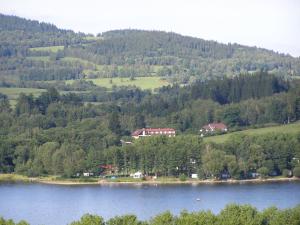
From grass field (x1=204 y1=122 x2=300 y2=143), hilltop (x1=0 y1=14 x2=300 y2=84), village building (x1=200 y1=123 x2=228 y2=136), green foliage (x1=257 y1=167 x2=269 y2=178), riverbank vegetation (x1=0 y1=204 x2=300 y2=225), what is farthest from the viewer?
hilltop (x1=0 y1=14 x2=300 y2=84)

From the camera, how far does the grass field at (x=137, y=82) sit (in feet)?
366

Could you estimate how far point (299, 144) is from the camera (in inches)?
2672

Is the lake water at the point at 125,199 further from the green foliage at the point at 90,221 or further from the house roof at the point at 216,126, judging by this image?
the house roof at the point at 216,126

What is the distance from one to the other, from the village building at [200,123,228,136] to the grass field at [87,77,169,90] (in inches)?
1157

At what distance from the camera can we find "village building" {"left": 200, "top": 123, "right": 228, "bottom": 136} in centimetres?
7912

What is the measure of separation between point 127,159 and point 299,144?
11.5 meters

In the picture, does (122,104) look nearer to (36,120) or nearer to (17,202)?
(36,120)

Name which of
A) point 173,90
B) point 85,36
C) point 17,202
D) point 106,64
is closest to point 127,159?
point 17,202

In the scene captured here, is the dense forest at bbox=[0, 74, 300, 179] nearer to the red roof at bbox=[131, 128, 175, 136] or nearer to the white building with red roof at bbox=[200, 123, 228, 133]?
the white building with red roof at bbox=[200, 123, 228, 133]

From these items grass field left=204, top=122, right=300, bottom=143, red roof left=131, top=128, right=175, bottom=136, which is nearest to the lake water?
grass field left=204, top=122, right=300, bottom=143

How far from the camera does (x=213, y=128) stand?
261 feet

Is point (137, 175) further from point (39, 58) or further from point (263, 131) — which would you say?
point (39, 58)

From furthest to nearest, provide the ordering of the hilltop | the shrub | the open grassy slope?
the hilltop → the open grassy slope → the shrub

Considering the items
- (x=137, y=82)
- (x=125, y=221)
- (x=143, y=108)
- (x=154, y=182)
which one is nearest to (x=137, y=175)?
(x=154, y=182)
